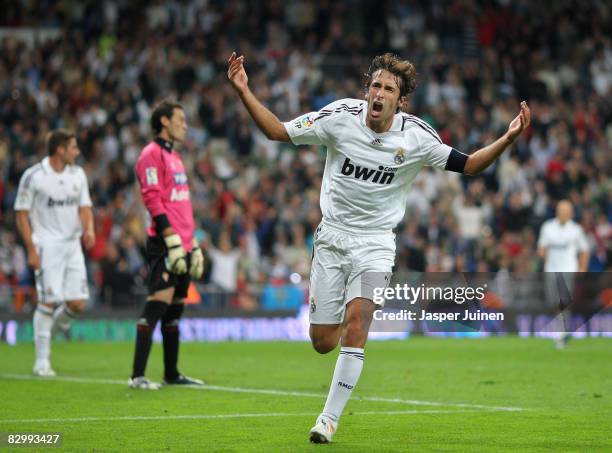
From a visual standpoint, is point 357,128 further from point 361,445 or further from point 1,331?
point 1,331

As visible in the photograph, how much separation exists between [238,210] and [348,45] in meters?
7.90

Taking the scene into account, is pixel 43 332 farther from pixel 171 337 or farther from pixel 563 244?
pixel 563 244

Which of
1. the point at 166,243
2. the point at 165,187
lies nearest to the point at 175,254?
the point at 166,243

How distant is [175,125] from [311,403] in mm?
3246

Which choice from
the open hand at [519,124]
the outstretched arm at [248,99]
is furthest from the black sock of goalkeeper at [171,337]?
the open hand at [519,124]

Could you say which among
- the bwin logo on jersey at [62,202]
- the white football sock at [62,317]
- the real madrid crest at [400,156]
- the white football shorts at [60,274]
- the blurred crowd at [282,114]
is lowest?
the white football sock at [62,317]

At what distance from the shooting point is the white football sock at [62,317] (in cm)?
1459

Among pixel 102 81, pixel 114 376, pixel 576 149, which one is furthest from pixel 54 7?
pixel 114 376

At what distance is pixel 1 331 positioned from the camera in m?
20.4

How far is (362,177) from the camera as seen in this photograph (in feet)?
28.9

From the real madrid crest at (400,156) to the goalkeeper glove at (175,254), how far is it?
369cm

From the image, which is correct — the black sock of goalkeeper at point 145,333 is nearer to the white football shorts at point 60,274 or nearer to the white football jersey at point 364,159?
the white football shorts at point 60,274

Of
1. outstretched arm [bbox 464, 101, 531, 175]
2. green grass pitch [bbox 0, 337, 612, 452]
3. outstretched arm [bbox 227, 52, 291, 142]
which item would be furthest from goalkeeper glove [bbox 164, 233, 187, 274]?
outstretched arm [bbox 464, 101, 531, 175]

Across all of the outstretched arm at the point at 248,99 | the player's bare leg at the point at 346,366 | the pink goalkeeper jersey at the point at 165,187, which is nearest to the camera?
the player's bare leg at the point at 346,366
